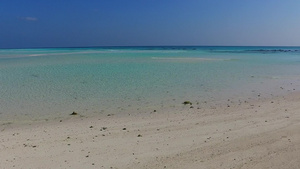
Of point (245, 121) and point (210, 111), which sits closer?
point (245, 121)

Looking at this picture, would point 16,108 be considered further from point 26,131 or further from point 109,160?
point 109,160

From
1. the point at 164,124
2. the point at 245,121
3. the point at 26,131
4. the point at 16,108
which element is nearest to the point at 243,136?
the point at 245,121

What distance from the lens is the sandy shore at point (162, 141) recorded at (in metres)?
4.88

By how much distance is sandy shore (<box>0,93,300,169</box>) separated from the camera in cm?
488

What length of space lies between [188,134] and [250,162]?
5.75ft

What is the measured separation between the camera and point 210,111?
853cm

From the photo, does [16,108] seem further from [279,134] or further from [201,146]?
[279,134]

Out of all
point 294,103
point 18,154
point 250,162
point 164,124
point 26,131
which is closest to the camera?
point 250,162

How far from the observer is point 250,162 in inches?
190

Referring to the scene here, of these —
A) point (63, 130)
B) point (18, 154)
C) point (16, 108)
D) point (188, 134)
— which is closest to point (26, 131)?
point (63, 130)

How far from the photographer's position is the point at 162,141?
5902mm

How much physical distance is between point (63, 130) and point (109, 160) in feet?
7.39

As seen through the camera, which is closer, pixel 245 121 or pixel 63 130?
pixel 63 130

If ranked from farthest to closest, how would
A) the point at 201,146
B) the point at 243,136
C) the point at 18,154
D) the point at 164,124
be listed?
the point at 164,124 < the point at 243,136 < the point at 201,146 < the point at 18,154
